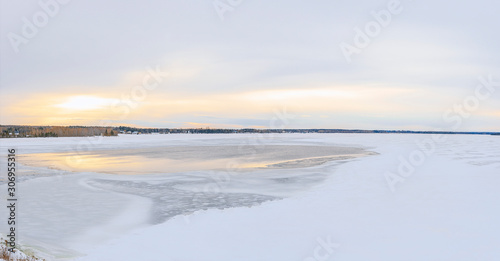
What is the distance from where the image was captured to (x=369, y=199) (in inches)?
387

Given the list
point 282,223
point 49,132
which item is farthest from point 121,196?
point 49,132

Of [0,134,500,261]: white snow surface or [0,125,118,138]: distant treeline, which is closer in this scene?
[0,134,500,261]: white snow surface

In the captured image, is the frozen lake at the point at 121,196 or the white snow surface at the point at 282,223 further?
the frozen lake at the point at 121,196

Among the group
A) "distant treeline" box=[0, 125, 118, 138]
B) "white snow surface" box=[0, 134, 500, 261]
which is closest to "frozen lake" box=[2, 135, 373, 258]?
"white snow surface" box=[0, 134, 500, 261]

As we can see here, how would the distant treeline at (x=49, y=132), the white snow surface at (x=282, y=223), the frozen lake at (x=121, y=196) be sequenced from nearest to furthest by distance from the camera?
the white snow surface at (x=282, y=223) → the frozen lake at (x=121, y=196) → the distant treeline at (x=49, y=132)

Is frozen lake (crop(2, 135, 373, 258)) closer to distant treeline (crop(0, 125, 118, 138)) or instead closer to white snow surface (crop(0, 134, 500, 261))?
white snow surface (crop(0, 134, 500, 261))

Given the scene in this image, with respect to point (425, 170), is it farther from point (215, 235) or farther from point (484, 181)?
point (215, 235)

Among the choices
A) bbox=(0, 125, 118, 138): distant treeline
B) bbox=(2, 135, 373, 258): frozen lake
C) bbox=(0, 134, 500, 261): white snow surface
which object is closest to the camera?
bbox=(0, 134, 500, 261): white snow surface

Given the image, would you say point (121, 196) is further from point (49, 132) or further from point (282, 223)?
point (49, 132)

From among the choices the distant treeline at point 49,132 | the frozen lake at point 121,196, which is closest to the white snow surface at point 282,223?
the frozen lake at point 121,196

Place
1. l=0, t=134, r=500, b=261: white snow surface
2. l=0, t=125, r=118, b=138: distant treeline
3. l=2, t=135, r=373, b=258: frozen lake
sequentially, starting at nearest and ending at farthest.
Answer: l=0, t=134, r=500, b=261: white snow surface < l=2, t=135, r=373, b=258: frozen lake < l=0, t=125, r=118, b=138: distant treeline

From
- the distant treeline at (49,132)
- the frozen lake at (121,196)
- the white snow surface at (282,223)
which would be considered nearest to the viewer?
the white snow surface at (282,223)

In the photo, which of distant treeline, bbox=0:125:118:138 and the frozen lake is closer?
the frozen lake

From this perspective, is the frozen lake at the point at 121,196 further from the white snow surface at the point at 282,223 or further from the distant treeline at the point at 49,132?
the distant treeline at the point at 49,132
